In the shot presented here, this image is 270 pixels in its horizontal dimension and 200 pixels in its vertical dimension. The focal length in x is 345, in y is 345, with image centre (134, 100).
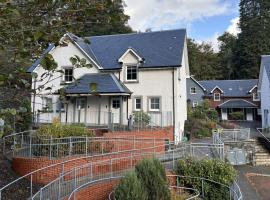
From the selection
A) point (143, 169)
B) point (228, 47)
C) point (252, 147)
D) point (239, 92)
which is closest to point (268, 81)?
point (252, 147)

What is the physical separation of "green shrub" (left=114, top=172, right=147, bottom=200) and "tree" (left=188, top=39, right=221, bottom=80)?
70732mm

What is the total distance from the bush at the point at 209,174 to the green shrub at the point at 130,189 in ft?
17.0

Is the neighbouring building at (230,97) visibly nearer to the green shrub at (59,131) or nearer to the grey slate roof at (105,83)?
the grey slate roof at (105,83)

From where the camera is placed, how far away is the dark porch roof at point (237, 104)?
2361 inches

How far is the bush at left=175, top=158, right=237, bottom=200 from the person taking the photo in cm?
1505

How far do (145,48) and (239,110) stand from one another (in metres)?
36.9

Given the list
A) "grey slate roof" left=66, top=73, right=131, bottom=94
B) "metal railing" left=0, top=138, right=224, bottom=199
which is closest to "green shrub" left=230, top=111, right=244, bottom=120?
"grey slate roof" left=66, top=73, right=131, bottom=94

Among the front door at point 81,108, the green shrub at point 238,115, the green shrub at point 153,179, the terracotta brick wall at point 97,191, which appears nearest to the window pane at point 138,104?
the front door at point 81,108

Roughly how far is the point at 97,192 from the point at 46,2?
9.87 m

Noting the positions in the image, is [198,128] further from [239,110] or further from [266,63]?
[239,110]

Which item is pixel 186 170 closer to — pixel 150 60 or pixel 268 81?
pixel 150 60

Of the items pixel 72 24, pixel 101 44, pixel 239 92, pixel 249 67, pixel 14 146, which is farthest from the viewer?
pixel 249 67

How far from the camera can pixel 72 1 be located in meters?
3.75

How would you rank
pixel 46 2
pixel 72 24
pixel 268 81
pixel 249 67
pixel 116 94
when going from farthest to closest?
pixel 249 67
pixel 268 81
pixel 116 94
pixel 72 24
pixel 46 2
